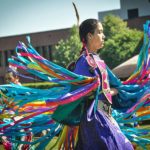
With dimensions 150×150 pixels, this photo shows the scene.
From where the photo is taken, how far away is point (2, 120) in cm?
545

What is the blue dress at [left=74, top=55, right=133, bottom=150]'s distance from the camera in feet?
12.9

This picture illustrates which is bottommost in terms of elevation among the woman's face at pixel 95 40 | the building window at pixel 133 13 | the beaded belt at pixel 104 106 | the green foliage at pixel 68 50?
the green foliage at pixel 68 50

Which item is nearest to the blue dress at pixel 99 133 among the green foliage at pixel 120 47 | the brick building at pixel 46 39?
the green foliage at pixel 120 47

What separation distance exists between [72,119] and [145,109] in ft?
3.38

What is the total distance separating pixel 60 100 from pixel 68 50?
39777 mm

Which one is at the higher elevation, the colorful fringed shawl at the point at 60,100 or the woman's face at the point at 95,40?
the woman's face at the point at 95,40

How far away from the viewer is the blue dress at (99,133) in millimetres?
3938

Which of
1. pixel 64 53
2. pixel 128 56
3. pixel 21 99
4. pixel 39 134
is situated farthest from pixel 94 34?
pixel 64 53

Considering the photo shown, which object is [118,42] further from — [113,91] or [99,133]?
[99,133]

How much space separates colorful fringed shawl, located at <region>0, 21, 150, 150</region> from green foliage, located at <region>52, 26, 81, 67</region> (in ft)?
125

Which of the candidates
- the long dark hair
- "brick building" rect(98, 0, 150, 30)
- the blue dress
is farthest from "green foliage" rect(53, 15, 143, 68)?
the blue dress

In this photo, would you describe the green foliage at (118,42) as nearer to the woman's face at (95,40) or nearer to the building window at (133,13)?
the building window at (133,13)

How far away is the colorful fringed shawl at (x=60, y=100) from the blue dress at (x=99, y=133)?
15 centimetres

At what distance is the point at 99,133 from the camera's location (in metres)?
3.97
